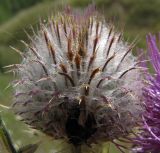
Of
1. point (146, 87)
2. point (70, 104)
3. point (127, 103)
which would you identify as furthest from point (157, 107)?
point (70, 104)

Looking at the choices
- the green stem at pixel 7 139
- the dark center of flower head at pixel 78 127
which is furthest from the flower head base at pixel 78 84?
the green stem at pixel 7 139

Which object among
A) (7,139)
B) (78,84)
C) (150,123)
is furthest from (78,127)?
(150,123)

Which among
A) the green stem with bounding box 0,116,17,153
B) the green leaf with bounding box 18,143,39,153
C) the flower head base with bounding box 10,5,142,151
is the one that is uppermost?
the flower head base with bounding box 10,5,142,151

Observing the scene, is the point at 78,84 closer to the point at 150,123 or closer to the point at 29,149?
the point at 29,149

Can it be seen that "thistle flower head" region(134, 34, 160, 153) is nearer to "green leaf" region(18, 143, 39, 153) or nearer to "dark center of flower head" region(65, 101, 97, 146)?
"dark center of flower head" region(65, 101, 97, 146)

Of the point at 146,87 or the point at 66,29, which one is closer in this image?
the point at 66,29

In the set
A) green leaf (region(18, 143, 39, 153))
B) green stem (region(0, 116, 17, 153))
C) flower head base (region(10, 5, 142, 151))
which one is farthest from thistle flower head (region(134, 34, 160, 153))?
green stem (region(0, 116, 17, 153))

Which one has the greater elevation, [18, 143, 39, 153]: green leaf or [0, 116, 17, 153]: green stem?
[0, 116, 17, 153]: green stem

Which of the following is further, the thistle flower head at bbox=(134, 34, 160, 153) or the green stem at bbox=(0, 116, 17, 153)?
the thistle flower head at bbox=(134, 34, 160, 153)

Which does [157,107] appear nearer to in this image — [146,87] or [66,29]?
[146,87]
